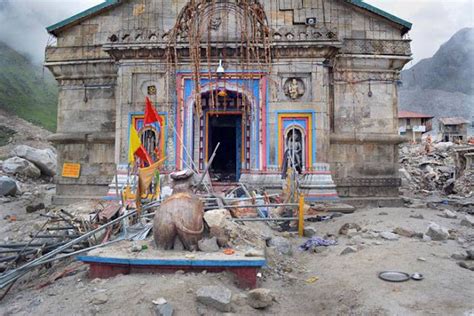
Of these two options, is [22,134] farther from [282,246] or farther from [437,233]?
[437,233]

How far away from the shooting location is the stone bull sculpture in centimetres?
607

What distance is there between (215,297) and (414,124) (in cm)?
5851

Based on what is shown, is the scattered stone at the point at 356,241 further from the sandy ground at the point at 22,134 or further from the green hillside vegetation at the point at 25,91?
the green hillside vegetation at the point at 25,91

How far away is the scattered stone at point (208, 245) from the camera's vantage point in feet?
20.0

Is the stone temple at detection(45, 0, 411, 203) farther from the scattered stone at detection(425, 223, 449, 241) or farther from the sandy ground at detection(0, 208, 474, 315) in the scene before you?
the sandy ground at detection(0, 208, 474, 315)

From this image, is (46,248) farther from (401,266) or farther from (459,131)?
(459,131)

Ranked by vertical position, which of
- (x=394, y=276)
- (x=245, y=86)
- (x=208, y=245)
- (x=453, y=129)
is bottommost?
(x=394, y=276)

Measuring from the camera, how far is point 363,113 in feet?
48.2

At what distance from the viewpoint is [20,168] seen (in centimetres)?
2231

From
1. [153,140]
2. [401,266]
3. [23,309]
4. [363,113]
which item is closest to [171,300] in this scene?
[23,309]

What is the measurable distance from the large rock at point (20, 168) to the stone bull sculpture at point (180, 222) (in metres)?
20.0

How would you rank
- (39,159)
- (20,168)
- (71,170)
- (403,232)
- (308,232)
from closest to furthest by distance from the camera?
(403,232), (308,232), (71,170), (20,168), (39,159)

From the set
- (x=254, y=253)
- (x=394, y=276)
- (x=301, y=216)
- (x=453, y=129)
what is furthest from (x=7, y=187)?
(x=453, y=129)

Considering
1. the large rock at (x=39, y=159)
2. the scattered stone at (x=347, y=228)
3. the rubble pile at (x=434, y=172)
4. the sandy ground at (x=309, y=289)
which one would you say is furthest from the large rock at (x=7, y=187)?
the rubble pile at (x=434, y=172)
